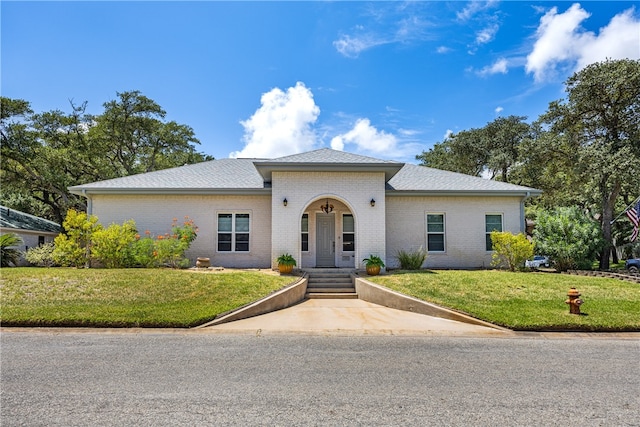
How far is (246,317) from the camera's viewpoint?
8.76 meters

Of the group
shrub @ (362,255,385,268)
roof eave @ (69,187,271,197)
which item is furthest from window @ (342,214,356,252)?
roof eave @ (69,187,271,197)

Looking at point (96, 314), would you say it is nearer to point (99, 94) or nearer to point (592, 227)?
point (592, 227)

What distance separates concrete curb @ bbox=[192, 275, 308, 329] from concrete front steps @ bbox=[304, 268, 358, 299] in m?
0.41

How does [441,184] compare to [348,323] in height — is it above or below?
above

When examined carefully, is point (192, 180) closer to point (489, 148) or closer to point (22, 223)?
point (22, 223)

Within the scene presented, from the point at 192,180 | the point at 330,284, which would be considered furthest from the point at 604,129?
the point at 192,180

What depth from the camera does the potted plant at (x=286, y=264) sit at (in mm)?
12555

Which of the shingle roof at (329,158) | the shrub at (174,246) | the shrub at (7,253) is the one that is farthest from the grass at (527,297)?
the shrub at (7,253)

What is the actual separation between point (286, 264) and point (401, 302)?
14.2ft

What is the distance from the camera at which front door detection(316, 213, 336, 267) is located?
1533cm

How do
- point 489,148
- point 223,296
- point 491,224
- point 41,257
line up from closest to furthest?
1. point 223,296
2. point 41,257
3. point 491,224
4. point 489,148

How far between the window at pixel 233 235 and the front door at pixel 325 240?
301 centimetres

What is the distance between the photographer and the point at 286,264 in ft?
41.2

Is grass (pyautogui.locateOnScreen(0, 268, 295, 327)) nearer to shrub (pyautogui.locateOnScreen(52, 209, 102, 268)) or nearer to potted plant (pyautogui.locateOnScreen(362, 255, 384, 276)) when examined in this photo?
shrub (pyautogui.locateOnScreen(52, 209, 102, 268))
